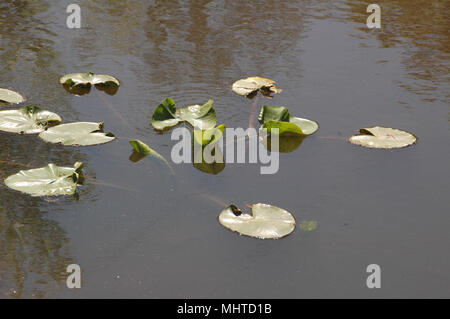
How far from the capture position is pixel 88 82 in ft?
9.56

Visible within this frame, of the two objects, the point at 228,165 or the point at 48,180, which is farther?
the point at 228,165

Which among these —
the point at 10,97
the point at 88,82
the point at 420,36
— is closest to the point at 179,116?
the point at 88,82

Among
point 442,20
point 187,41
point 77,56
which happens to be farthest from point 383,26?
point 77,56

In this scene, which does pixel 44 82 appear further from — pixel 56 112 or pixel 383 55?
pixel 383 55

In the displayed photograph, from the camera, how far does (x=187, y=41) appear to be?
350 cm

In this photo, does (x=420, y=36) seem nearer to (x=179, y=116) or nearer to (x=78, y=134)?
(x=179, y=116)

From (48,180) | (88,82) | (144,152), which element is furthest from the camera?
(88,82)

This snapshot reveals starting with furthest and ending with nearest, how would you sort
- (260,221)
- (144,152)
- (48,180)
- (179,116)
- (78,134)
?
(179,116) < (78,134) < (144,152) < (48,180) < (260,221)

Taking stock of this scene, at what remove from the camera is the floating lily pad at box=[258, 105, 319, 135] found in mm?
2547

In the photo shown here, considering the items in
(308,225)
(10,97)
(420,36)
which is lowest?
(308,225)

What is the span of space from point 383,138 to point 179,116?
37.0 inches

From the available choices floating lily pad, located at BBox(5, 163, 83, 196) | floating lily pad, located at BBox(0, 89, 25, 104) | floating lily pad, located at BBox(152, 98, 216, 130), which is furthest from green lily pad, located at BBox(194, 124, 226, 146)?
floating lily pad, located at BBox(0, 89, 25, 104)

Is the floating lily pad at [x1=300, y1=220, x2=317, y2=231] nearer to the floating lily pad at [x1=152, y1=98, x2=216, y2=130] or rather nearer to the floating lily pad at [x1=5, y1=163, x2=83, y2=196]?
the floating lily pad at [x1=152, y1=98, x2=216, y2=130]

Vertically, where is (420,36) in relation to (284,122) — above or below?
above
